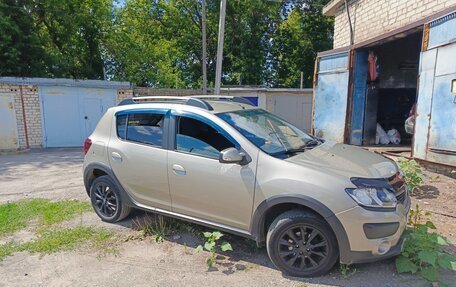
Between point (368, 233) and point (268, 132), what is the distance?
4.72ft

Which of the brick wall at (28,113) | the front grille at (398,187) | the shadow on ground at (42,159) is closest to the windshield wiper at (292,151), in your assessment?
the front grille at (398,187)

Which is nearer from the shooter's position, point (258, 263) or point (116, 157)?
point (258, 263)

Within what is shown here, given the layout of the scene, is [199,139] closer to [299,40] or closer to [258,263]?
[258,263]

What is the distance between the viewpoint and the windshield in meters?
3.22

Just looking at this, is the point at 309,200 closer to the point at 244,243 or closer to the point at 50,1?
the point at 244,243

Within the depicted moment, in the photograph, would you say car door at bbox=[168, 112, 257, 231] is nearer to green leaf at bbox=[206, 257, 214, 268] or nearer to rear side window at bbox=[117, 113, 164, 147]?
rear side window at bbox=[117, 113, 164, 147]

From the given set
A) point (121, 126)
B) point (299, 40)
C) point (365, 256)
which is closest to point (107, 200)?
point (121, 126)

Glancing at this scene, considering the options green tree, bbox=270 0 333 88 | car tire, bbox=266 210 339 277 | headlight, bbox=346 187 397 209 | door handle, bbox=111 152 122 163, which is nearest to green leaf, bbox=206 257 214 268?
car tire, bbox=266 210 339 277

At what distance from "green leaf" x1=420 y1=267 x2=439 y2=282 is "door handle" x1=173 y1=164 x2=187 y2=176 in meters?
2.47

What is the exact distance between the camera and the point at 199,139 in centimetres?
345

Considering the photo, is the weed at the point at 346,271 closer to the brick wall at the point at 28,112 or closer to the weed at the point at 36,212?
the weed at the point at 36,212

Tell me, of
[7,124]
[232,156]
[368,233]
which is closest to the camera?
[368,233]

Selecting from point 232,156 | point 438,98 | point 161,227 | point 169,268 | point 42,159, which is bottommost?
point 42,159

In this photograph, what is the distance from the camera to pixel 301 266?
2.93 m
